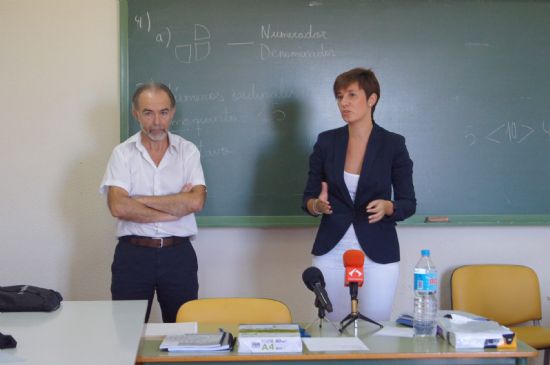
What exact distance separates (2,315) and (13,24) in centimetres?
207

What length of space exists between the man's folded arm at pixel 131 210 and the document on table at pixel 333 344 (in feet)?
3.86

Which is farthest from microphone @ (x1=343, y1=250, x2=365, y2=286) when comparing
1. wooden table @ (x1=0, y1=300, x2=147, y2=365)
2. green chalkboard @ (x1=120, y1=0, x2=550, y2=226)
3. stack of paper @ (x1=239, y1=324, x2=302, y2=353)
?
green chalkboard @ (x1=120, y1=0, x2=550, y2=226)

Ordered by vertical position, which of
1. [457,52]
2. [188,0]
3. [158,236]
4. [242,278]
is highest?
[188,0]

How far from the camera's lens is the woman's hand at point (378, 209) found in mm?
2762

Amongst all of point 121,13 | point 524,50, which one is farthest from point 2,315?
point 524,50

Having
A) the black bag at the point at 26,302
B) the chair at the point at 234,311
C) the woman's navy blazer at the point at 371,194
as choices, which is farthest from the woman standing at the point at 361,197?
the black bag at the point at 26,302

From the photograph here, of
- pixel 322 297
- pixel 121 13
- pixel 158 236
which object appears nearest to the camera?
pixel 322 297

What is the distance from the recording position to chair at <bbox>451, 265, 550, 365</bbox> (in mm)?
3715

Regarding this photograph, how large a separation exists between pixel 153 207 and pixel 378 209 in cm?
111

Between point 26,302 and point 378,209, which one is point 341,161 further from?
point 26,302

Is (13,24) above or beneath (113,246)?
above

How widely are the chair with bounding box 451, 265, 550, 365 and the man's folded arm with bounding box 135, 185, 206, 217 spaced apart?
1.66 m

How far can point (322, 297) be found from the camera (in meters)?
2.26

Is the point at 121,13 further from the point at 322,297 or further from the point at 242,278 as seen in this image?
the point at 322,297
